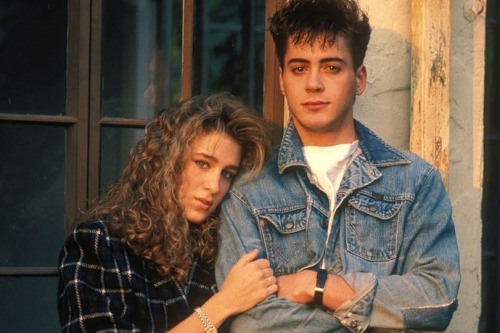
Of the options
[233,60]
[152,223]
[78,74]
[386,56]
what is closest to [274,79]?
[233,60]

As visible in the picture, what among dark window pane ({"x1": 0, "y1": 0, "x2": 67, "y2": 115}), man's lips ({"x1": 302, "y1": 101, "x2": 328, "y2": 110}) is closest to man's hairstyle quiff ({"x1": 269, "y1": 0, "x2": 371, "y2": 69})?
man's lips ({"x1": 302, "y1": 101, "x2": 328, "y2": 110})

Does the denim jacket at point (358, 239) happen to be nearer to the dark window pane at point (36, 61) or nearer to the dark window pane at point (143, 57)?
the dark window pane at point (143, 57)

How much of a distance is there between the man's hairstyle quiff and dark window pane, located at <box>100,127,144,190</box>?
0.82 meters

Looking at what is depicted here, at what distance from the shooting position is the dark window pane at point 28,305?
407 cm

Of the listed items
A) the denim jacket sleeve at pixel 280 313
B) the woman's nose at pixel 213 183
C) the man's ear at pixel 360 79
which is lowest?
the denim jacket sleeve at pixel 280 313

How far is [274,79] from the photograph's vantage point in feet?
14.3

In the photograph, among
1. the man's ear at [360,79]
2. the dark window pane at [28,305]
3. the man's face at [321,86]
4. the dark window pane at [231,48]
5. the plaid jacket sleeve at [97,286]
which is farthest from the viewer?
the dark window pane at [231,48]

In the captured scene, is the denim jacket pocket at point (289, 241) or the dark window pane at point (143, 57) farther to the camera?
the dark window pane at point (143, 57)

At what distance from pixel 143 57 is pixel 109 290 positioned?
1286mm

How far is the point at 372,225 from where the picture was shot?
11.7ft

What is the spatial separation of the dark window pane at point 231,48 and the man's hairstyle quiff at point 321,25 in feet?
1.81

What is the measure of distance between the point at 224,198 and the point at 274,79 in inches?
36.0

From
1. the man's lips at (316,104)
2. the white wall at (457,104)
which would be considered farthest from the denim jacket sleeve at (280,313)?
the white wall at (457,104)

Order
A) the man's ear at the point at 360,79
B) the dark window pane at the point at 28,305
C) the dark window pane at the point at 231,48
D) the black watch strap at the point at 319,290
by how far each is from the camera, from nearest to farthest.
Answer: the black watch strap at the point at 319,290 → the man's ear at the point at 360,79 → the dark window pane at the point at 28,305 → the dark window pane at the point at 231,48
